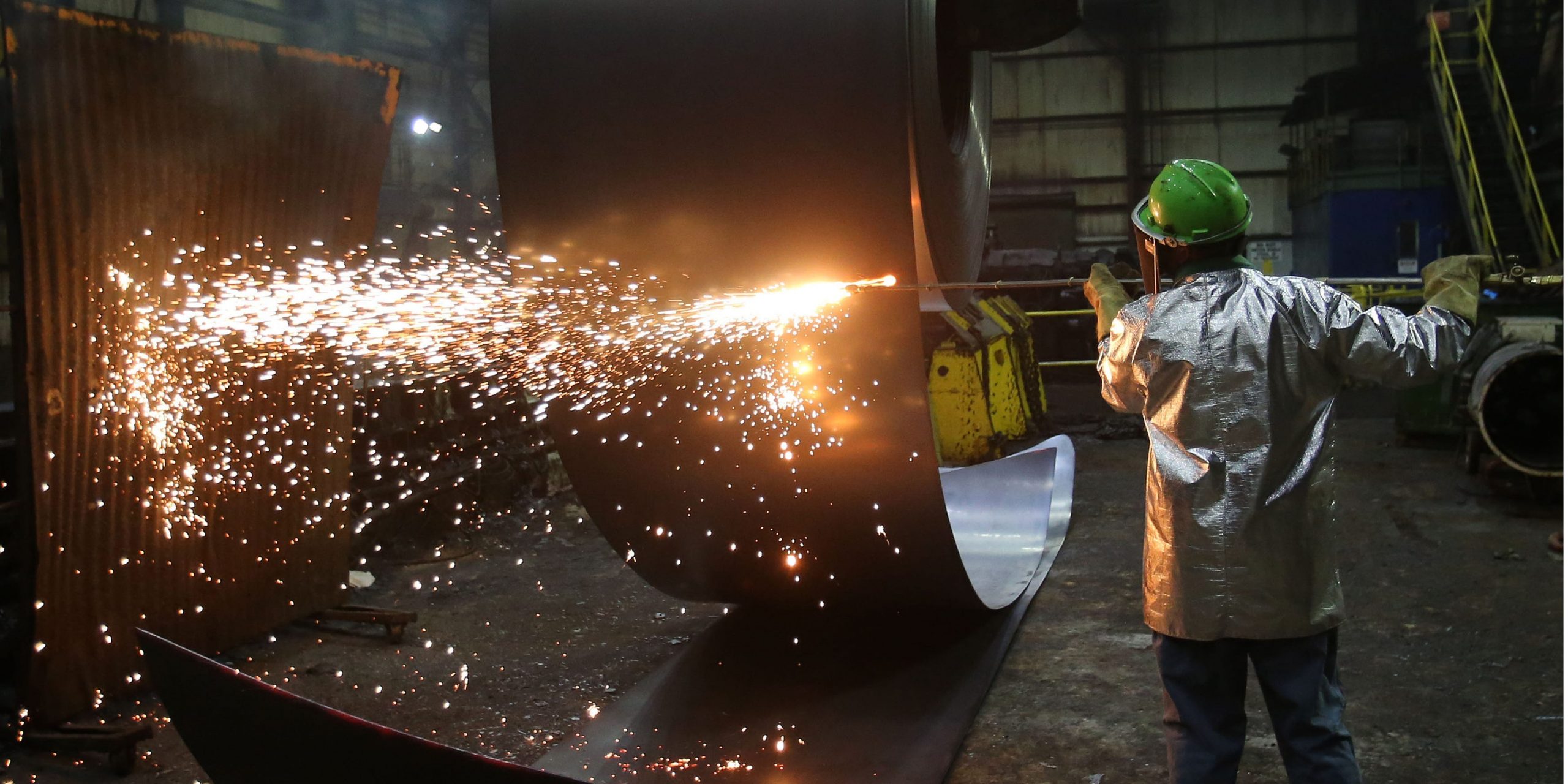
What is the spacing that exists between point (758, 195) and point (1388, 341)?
3.94 feet

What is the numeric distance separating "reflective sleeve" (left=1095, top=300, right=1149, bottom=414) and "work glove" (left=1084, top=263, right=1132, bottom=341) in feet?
0.21

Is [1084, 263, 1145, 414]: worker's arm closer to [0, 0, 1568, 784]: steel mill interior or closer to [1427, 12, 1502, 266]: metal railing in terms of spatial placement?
[0, 0, 1568, 784]: steel mill interior

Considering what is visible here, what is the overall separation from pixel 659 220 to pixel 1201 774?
4.93ft

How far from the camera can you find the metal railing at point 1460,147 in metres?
10.1

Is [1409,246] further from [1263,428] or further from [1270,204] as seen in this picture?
[1263,428]

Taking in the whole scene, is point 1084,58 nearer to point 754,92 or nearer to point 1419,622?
point 1419,622

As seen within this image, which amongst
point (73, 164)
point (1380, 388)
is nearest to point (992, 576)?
point (73, 164)

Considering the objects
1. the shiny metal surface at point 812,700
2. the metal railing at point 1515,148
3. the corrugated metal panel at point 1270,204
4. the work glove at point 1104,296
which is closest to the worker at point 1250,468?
the work glove at point 1104,296

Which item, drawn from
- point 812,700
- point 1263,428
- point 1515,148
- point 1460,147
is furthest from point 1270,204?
point 1263,428

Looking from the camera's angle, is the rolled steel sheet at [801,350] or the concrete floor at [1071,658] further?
the concrete floor at [1071,658]

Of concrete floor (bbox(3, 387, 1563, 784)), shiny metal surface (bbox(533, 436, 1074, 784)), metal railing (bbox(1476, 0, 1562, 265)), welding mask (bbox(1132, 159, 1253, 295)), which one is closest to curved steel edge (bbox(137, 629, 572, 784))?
shiny metal surface (bbox(533, 436, 1074, 784))

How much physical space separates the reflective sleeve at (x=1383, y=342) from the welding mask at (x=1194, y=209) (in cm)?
19

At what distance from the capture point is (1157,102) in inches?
601

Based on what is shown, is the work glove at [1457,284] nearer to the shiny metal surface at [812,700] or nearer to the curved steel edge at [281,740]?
the shiny metal surface at [812,700]
